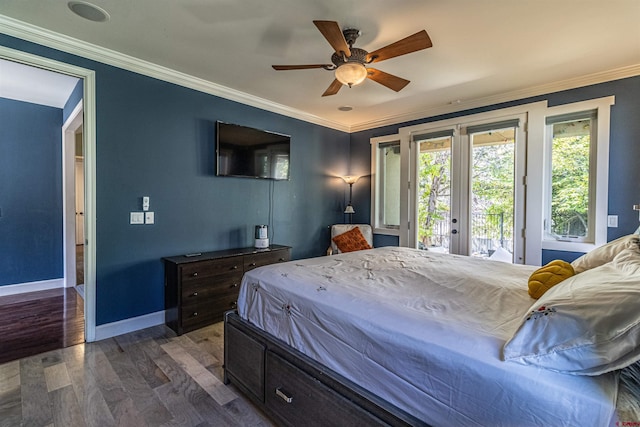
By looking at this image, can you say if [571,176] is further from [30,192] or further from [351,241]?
[30,192]

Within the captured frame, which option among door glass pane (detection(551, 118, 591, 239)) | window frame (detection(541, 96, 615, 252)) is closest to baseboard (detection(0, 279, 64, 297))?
window frame (detection(541, 96, 615, 252))

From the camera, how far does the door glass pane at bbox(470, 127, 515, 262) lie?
3.78 m

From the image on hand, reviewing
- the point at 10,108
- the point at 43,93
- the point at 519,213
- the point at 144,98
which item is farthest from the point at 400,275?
the point at 10,108

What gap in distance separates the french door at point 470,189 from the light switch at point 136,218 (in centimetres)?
358

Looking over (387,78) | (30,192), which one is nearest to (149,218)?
(30,192)

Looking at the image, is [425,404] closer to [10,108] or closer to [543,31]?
[543,31]

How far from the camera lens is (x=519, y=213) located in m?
3.65

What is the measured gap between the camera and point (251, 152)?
12.8 ft

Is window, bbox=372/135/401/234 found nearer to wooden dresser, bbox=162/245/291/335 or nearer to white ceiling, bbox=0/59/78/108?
wooden dresser, bbox=162/245/291/335

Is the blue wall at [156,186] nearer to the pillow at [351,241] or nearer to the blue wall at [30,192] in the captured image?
the pillow at [351,241]

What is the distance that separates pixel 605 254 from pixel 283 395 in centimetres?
198

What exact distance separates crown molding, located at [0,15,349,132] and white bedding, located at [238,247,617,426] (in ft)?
8.12

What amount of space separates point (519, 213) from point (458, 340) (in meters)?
3.22

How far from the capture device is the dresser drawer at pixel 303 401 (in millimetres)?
1313
